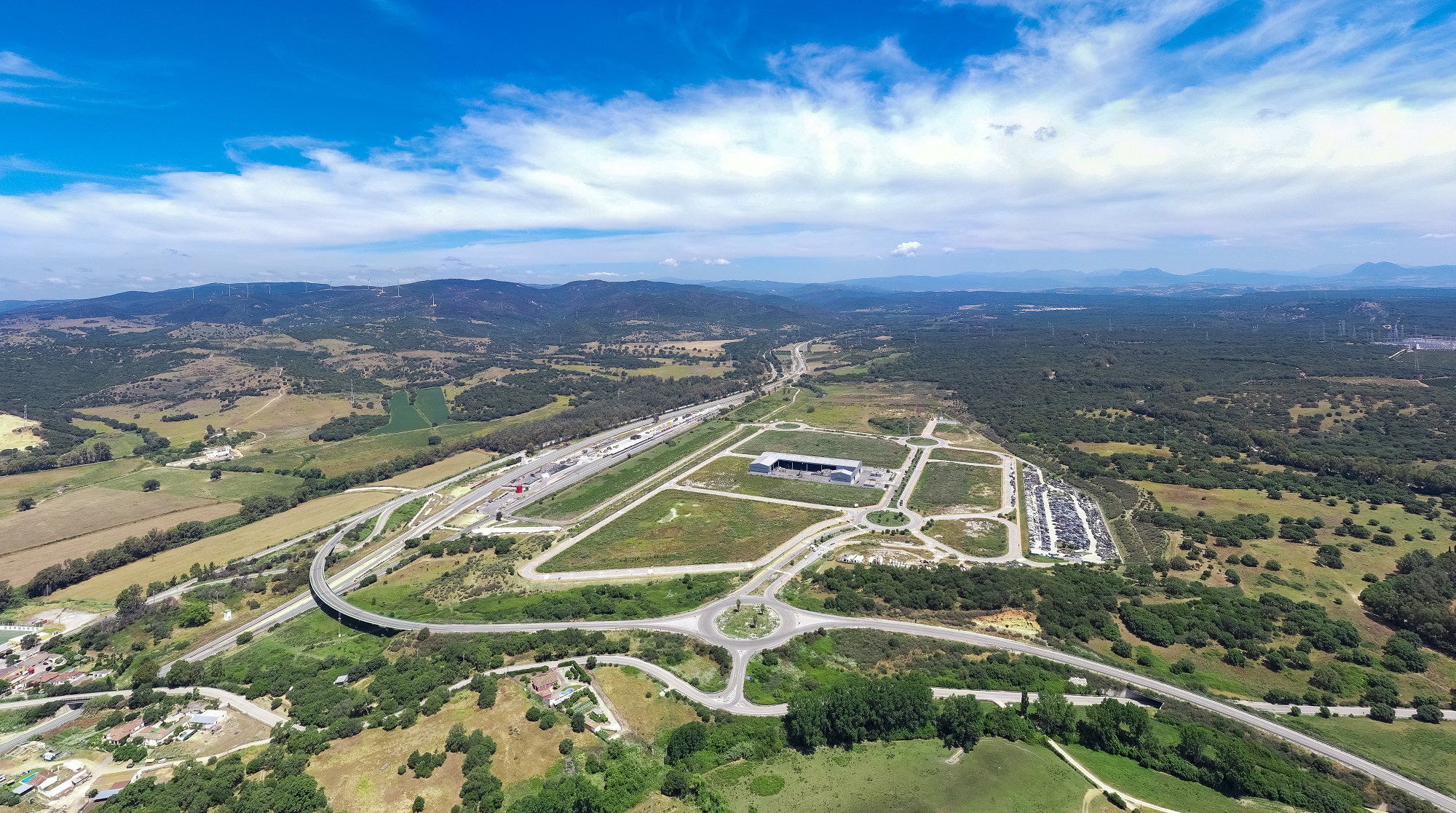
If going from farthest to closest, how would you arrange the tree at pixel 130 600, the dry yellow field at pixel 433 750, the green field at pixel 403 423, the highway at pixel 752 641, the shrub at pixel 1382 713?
1. the green field at pixel 403 423
2. the tree at pixel 130 600
3. the shrub at pixel 1382 713
4. the highway at pixel 752 641
5. the dry yellow field at pixel 433 750

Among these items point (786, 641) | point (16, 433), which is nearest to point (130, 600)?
point (786, 641)

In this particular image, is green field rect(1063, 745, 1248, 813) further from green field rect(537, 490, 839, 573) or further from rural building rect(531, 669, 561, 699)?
green field rect(537, 490, 839, 573)

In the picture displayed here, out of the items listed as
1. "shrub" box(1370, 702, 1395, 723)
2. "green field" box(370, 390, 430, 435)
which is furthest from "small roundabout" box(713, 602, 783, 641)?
"green field" box(370, 390, 430, 435)

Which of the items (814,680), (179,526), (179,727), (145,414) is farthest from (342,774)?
(145,414)

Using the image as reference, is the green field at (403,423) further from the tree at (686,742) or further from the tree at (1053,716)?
the tree at (1053,716)

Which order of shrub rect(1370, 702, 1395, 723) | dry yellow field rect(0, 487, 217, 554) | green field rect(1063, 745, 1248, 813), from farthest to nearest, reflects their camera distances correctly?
1. dry yellow field rect(0, 487, 217, 554)
2. shrub rect(1370, 702, 1395, 723)
3. green field rect(1063, 745, 1248, 813)

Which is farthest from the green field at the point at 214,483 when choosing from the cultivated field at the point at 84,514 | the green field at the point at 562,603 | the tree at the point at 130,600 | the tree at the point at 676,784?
the tree at the point at 676,784
